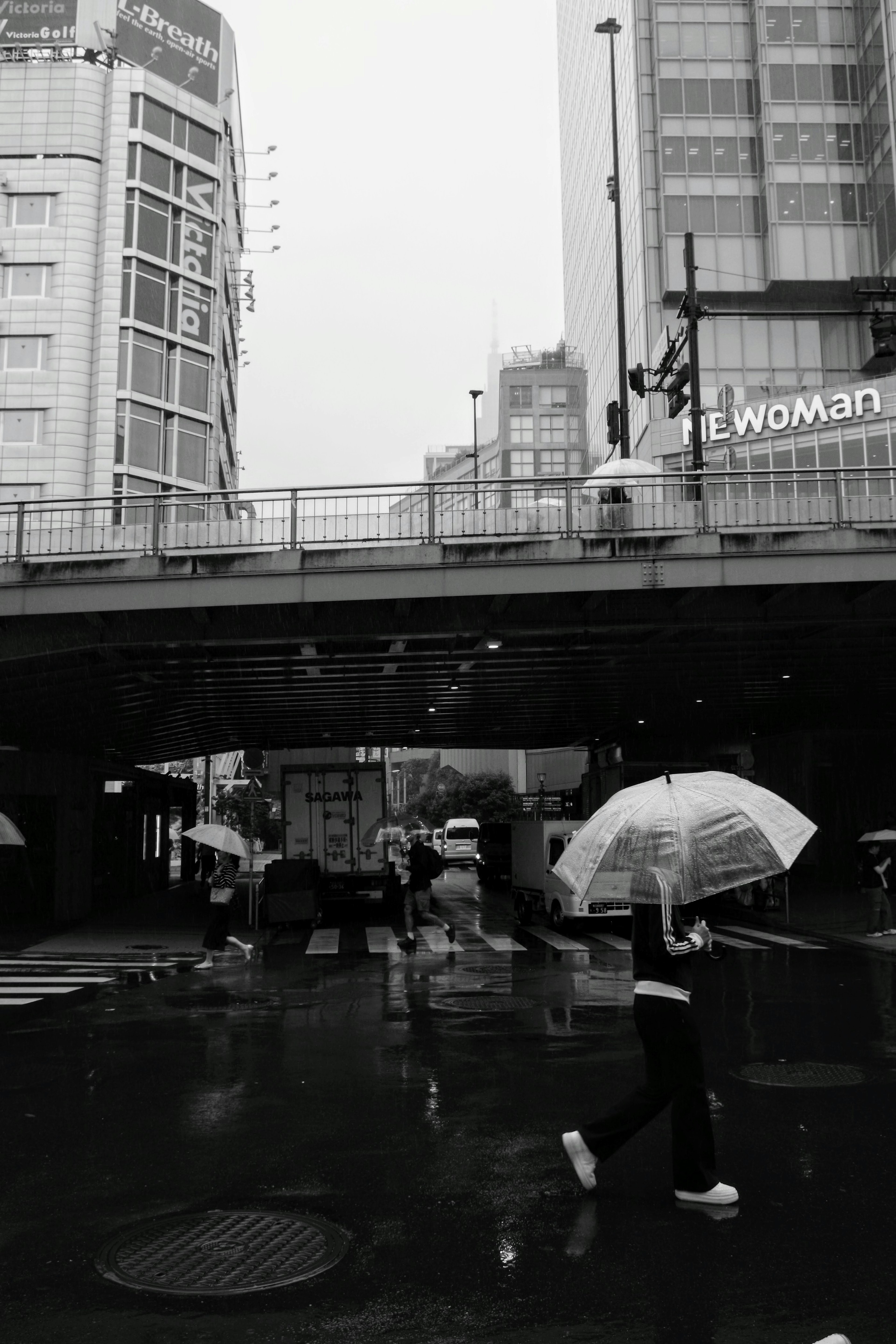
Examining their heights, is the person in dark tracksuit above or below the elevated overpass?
below

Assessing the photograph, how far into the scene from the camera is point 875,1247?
202 inches

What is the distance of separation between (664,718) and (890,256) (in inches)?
1703

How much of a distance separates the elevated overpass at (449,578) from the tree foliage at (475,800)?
5453 centimetres

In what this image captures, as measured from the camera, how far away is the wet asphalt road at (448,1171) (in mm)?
4527

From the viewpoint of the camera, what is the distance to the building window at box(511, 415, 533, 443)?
136750 millimetres

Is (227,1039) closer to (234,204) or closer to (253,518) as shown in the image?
(253,518)

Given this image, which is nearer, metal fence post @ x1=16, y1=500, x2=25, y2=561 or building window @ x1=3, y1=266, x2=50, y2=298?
metal fence post @ x1=16, y1=500, x2=25, y2=561

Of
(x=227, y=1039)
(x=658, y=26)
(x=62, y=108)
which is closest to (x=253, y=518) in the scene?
(x=227, y=1039)

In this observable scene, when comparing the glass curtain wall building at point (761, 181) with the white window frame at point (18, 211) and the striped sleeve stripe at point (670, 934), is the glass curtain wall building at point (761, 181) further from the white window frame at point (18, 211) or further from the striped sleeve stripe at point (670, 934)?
the striped sleeve stripe at point (670, 934)

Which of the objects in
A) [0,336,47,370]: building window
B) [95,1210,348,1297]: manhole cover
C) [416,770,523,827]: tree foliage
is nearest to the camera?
[95,1210,348,1297]: manhole cover

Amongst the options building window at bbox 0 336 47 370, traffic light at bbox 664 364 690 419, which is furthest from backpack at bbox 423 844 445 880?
building window at bbox 0 336 47 370

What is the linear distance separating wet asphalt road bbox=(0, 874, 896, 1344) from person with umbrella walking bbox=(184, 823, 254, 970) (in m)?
3.07

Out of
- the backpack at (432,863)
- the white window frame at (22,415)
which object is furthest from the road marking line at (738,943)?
the white window frame at (22,415)

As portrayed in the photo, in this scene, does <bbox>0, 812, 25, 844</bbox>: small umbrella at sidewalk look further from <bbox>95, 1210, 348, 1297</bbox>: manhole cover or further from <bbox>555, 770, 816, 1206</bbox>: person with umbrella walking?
<bbox>555, 770, 816, 1206</bbox>: person with umbrella walking
